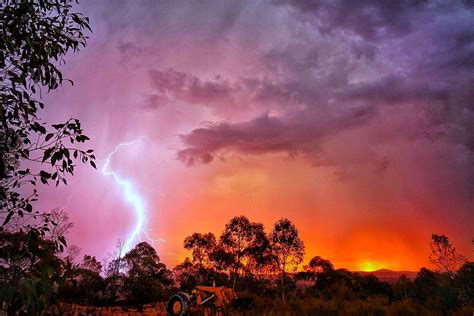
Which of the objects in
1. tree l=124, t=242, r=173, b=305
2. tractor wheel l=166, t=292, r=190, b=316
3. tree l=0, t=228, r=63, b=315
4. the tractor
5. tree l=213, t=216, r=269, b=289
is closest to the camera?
tree l=0, t=228, r=63, b=315

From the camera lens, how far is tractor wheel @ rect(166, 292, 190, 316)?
745 inches

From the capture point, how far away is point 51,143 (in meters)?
4.06

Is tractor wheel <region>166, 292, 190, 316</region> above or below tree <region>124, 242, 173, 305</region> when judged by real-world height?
below

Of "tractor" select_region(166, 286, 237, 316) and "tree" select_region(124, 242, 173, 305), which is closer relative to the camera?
"tractor" select_region(166, 286, 237, 316)

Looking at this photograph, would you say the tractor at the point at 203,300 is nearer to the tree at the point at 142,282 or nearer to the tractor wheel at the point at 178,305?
the tractor wheel at the point at 178,305

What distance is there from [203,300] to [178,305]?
130 inches

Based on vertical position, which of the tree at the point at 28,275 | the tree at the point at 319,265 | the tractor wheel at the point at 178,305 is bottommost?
the tractor wheel at the point at 178,305

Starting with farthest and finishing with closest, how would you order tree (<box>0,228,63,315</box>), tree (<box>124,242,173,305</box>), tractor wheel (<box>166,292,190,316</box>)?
tree (<box>124,242,173,305</box>), tractor wheel (<box>166,292,190,316</box>), tree (<box>0,228,63,315</box>)

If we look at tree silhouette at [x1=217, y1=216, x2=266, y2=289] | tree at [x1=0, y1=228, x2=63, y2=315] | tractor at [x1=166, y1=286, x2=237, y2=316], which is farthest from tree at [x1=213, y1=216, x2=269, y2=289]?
tree at [x1=0, y1=228, x2=63, y2=315]

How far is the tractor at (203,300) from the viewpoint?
19.7 meters

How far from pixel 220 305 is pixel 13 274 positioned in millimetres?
20441

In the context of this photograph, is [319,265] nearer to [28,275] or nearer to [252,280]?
[252,280]

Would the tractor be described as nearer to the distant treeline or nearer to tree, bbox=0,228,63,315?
the distant treeline

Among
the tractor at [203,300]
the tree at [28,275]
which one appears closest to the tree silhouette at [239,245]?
the tractor at [203,300]
